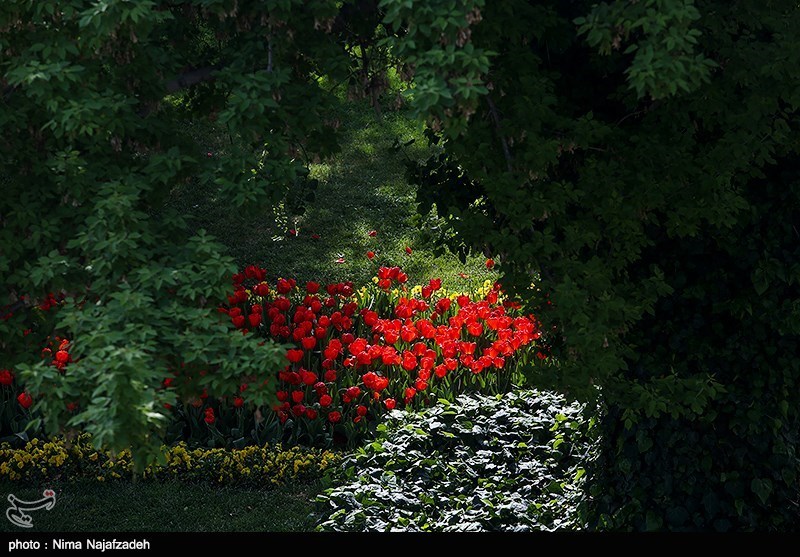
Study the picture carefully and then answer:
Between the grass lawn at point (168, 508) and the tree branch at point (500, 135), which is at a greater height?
the tree branch at point (500, 135)

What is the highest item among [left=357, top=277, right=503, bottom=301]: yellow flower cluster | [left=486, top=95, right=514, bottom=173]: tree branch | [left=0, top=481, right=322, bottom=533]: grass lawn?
[left=357, top=277, right=503, bottom=301]: yellow flower cluster

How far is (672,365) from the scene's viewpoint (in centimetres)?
604

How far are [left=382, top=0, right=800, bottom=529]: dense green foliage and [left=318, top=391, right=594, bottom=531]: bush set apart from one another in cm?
71

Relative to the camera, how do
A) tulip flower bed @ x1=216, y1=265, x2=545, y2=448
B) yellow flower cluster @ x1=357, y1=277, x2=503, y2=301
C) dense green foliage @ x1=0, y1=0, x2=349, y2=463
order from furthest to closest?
1. yellow flower cluster @ x1=357, y1=277, x2=503, y2=301
2. tulip flower bed @ x1=216, y1=265, x2=545, y2=448
3. dense green foliage @ x1=0, y1=0, x2=349, y2=463

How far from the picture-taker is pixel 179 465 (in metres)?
7.82

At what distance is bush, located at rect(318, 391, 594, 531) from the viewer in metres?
7.04

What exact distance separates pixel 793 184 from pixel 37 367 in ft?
13.6

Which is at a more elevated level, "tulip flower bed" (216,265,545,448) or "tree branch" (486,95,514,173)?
"tulip flower bed" (216,265,545,448)

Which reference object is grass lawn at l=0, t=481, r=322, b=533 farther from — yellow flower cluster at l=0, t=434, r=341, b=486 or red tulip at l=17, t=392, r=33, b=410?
red tulip at l=17, t=392, r=33, b=410

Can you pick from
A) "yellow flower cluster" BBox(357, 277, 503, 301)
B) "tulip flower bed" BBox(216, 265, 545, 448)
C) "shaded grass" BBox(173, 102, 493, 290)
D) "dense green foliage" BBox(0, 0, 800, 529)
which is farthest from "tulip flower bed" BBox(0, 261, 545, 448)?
"shaded grass" BBox(173, 102, 493, 290)

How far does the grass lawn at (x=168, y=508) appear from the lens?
23.5 ft

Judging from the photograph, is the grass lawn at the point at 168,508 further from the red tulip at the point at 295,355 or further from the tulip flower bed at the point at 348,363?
the red tulip at the point at 295,355

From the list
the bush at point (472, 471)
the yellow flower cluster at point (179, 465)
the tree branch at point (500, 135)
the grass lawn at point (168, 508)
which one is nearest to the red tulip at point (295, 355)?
the yellow flower cluster at point (179, 465)

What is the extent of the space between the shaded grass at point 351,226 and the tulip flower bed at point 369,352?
8.54 feet
